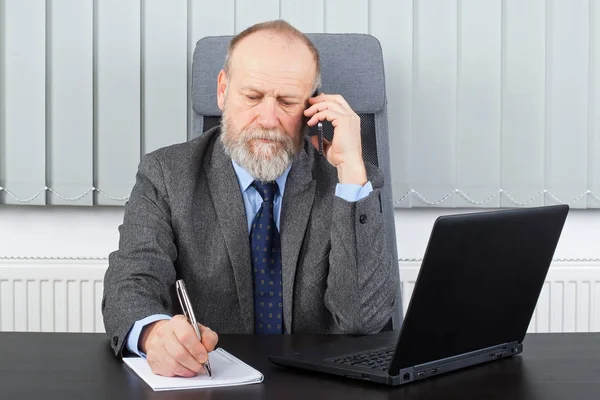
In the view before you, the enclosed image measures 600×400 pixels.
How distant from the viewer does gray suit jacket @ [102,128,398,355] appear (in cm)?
158

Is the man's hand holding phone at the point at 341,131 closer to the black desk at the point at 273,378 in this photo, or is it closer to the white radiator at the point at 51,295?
the black desk at the point at 273,378

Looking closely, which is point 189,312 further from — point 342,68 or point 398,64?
point 398,64

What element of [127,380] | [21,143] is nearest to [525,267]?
[127,380]

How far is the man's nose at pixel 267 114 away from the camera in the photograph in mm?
1668

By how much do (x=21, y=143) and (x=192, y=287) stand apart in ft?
3.27

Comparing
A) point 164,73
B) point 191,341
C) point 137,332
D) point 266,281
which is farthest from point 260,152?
point 164,73

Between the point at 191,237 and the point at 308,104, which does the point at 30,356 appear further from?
the point at 308,104

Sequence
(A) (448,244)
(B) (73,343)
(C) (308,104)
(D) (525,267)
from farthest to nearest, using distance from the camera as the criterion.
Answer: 1. (C) (308,104)
2. (B) (73,343)
3. (D) (525,267)
4. (A) (448,244)

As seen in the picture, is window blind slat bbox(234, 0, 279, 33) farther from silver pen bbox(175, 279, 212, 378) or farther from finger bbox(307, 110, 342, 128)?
silver pen bbox(175, 279, 212, 378)

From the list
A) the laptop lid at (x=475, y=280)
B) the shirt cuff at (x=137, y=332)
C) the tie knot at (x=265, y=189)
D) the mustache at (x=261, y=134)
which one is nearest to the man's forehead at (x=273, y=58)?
the mustache at (x=261, y=134)

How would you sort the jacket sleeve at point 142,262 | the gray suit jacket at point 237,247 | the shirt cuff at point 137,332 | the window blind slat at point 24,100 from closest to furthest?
the shirt cuff at point 137,332
the jacket sleeve at point 142,262
the gray suit jacket at point 237,247
the window blind slat at point 24,100

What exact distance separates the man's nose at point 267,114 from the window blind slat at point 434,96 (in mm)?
826

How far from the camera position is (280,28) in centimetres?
172

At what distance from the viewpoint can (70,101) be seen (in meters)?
2.38
